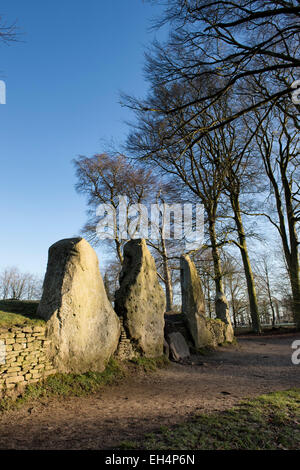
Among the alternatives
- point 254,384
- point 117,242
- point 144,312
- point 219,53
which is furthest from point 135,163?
point 117,242

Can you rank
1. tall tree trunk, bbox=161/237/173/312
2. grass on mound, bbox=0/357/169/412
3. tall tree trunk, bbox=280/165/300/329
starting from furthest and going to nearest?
tall tree trunk, bbox=161/237/173/312 < tall tree trunk, bbox=280/165/300/329 < grass on mound, bbox=0/357/169/412

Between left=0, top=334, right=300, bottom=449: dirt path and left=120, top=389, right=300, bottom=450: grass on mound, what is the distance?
366 mm

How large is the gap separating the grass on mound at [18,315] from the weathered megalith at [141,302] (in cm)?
250

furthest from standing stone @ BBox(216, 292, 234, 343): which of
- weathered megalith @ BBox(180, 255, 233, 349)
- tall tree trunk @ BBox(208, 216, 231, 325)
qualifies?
weathered megalith @ BBox(180, 255, 233, 349)

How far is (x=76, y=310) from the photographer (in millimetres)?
6605

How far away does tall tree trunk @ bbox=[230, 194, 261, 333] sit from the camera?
17.3 m

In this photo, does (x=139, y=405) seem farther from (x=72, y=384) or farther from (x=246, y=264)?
(x=246, y=264)

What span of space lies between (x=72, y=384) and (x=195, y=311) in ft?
21.7

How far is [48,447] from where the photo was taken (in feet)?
12.0

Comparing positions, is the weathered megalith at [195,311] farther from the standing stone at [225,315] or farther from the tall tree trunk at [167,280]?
the tall tree trunk at [167,280]

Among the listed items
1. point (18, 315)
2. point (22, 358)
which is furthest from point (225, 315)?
point (22, 358)

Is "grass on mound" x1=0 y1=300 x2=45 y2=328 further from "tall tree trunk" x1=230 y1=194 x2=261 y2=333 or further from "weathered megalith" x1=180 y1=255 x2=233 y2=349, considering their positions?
"tall tree trunk" x1=230 y1=194 x2=261 y2=333

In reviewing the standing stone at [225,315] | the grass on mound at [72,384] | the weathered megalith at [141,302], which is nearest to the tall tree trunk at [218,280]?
the standing stone at [225,315]

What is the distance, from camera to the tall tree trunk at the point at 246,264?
1728 centimetres
